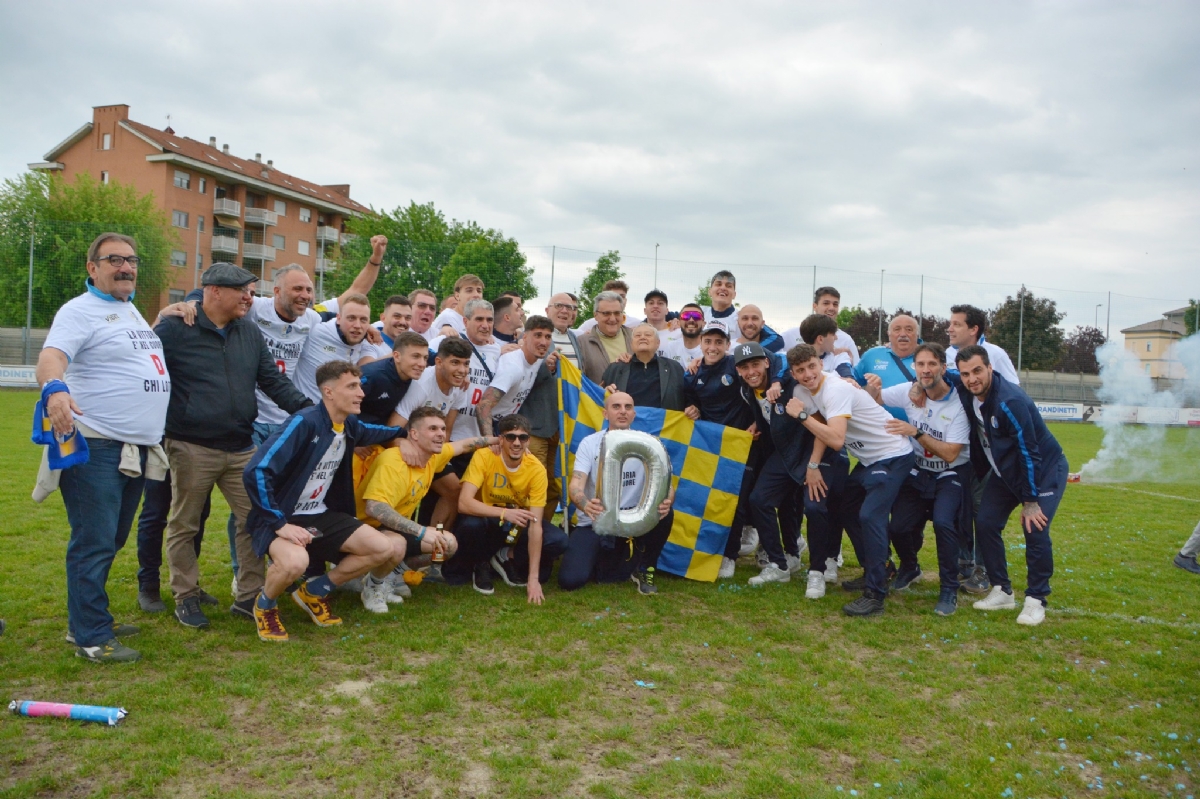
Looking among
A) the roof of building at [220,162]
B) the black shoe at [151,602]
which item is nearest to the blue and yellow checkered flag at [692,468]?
the black shoe at [151,602]

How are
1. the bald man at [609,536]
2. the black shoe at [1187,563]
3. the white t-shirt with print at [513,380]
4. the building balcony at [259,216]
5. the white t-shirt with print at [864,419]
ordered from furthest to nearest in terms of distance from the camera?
1. the building balcony at [259,216]
2. the black shoe at [1187,563]
3. the white t-shirt with print at [513,380]
4. the bald man at [609,536]
5. the white t-shirt with print at [864,419]

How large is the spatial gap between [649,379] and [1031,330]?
26.3m

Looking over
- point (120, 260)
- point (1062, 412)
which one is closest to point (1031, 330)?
point (1062, 412)

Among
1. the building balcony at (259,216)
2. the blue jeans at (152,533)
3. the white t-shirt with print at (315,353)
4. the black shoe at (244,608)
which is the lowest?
the black shoe at (244,608)

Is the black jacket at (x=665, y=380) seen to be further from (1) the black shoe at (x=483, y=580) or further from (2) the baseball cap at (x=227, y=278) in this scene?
(2) the baseball cap at (x=227, y=278)

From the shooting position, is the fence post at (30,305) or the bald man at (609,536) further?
the fence post at (30,305)

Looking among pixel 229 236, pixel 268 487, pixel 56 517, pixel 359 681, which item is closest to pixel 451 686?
pixel 359 681

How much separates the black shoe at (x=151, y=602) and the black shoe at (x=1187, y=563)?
8539 millimetres

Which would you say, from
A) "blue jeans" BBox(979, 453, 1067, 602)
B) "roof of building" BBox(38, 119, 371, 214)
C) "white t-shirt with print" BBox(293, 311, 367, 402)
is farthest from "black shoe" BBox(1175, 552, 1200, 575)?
"roof of building" BBox(38, 119, 371, 214)

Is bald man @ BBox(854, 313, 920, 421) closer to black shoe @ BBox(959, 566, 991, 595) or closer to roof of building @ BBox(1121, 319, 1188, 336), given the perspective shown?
black shoe @ BBox(959, 566, 991, 595)

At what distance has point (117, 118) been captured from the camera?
4897 centimetres

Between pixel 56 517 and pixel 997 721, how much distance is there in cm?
831

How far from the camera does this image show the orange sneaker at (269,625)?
15.8 feet

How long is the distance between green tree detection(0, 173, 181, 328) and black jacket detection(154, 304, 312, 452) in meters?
11.2
